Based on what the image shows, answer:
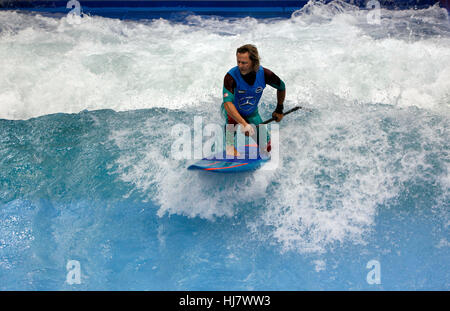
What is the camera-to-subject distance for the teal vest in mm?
2816

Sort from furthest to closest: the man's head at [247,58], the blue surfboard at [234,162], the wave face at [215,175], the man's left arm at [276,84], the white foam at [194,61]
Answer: the white foam at [194,61]
the blue surfboard at [234,162]
the man's left arm at [276,84]
the wave face at [215,175]
the man's head at [247,58]

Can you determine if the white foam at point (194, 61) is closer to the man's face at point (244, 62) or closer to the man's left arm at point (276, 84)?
the man's left arm at point (276, 84)

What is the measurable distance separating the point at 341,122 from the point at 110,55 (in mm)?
3127

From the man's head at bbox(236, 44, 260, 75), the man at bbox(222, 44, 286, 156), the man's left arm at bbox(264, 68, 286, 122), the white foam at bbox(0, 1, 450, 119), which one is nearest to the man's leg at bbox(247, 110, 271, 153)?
the man at bbox(222, 44, 286, 156)

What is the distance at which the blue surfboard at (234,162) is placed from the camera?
3164mm

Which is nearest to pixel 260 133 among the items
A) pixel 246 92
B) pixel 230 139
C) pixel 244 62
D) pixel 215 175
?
pixel 230 139

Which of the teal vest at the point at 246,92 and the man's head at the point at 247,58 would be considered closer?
the man's head at the point at 247,58

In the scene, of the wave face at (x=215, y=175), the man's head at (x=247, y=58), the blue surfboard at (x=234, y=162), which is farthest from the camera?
the blue surfboard at (x=234, y=162)

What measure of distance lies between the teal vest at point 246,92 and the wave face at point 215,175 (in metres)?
0.63

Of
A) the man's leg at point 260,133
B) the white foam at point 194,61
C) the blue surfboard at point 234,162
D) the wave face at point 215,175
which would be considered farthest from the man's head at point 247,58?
the white foam at point 194,61

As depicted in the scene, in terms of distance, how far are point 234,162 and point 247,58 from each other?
939 mm

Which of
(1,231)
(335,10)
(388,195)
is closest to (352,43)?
(335,10)

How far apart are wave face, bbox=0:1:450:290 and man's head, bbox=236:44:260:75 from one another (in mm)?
1035

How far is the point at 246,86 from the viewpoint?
2.86 meters
